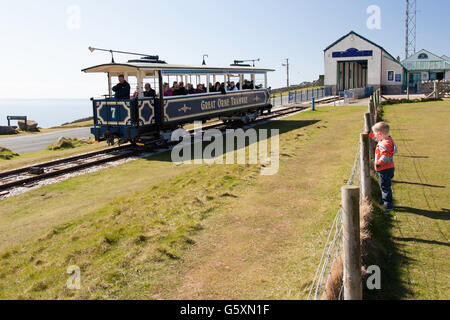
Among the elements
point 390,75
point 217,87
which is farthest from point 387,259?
point 390,75

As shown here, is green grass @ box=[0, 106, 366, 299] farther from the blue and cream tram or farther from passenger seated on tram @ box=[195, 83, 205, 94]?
passenger seated on tram @ box=[195, 83, 205, 94]

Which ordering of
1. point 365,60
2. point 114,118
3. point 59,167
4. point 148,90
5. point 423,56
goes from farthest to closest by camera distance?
point 423,56
point 365,60
point 148,90
point 114,118
point 59,167

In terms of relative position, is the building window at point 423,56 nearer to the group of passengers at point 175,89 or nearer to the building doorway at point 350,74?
the building doorway at point 350,74

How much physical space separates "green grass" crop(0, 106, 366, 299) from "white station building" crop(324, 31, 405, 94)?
3941cm

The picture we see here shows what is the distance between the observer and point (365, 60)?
47.4 meters

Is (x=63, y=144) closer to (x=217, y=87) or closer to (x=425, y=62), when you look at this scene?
(x=217, y=87)

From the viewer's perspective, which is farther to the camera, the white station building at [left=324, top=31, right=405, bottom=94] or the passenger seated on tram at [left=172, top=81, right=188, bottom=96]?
the white station building at [left=324, top=31, right=405, bottom=94]

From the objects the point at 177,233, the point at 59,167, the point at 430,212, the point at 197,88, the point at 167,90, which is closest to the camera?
the point at 177,233

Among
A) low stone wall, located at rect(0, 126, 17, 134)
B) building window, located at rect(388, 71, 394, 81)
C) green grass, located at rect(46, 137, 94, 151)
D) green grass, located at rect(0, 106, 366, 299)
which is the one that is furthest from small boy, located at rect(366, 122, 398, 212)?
building window, located at rect(388, 71, 394, 81)

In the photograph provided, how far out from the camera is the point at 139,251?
19.1ft

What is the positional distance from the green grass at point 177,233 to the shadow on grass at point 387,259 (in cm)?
68

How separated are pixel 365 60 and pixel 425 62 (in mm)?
14498

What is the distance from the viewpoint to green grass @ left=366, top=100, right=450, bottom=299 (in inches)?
180

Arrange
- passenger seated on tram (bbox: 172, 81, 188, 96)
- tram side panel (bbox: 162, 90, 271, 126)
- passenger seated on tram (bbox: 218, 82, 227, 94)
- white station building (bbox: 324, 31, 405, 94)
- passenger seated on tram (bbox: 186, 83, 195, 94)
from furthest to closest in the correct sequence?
white station building (bbox: 324, 31, 405, 94)
passenger seated on tram (bbox: 218, 82, 227, 94)
passenger seated on tram (bbox: 186, 83, 195, 94)
passenger seated on tram (bbox: 172, 81, 188, 96)
tram side panel (bbox: 162, 90, 271, 126)
